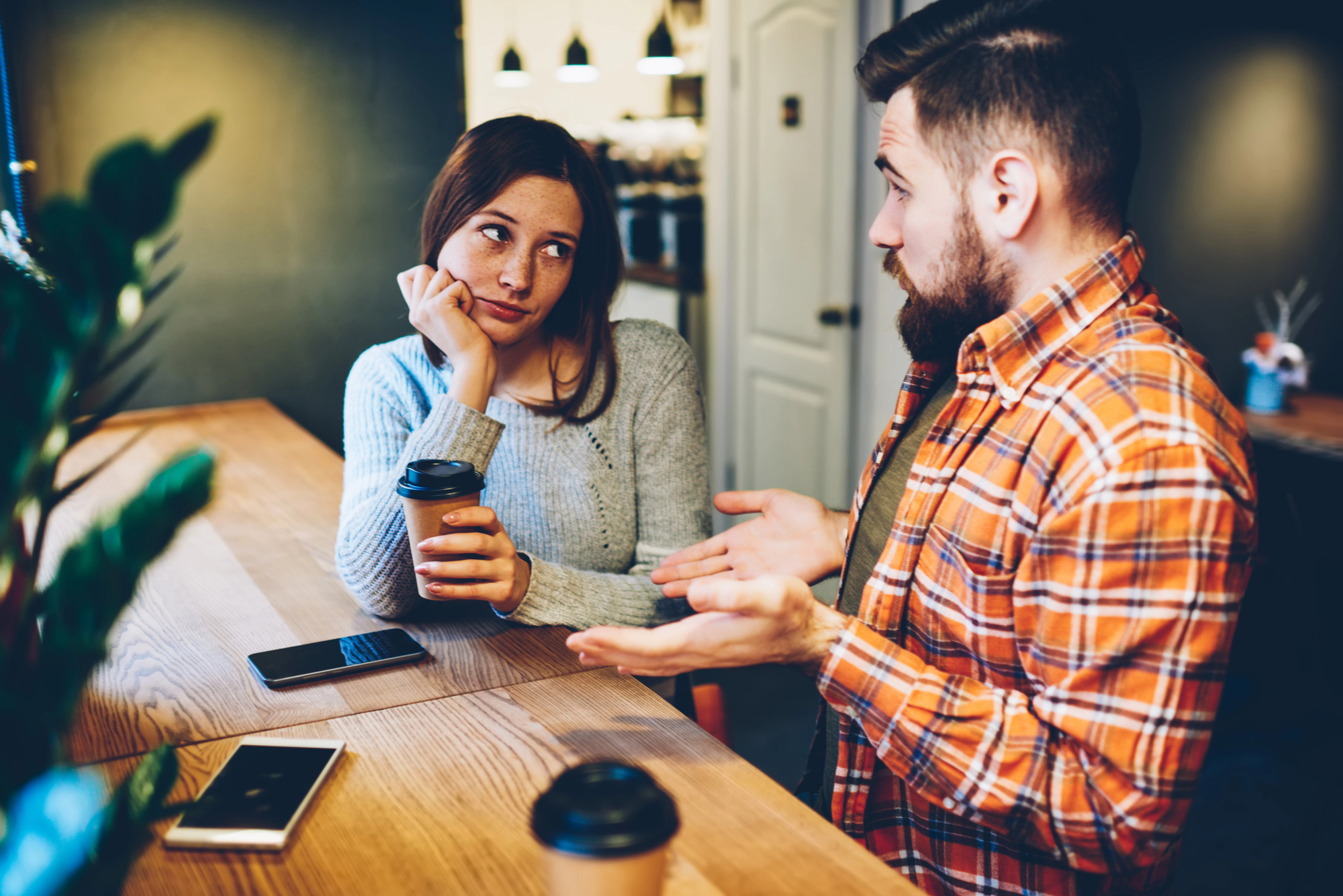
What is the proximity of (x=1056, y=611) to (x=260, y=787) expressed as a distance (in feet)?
2.42

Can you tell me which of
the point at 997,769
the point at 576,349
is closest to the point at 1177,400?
the point at 997,769

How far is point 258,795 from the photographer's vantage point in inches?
34.8

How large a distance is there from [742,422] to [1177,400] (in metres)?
3.16

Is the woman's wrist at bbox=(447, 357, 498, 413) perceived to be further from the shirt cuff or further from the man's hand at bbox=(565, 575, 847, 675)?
the shirt cuff

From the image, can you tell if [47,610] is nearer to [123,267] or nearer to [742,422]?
[123,267]

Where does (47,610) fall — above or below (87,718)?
above

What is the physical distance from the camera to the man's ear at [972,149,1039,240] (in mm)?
1026

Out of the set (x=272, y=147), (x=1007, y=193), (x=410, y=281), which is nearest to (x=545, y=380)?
(x=410, y=281)

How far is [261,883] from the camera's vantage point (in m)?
0.78

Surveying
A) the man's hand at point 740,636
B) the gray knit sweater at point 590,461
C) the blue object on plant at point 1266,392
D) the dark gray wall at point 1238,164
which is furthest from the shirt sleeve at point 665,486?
the dark gray wall at point 1238,164

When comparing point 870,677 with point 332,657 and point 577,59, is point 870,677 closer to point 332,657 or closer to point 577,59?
point 332,657

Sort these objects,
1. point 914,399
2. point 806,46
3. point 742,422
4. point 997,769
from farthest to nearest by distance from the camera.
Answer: point 742,422 → point 806,46 → point 914,399 → point 997,769

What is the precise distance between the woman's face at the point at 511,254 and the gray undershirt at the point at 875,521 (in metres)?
0.60

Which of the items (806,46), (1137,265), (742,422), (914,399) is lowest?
(742,422)
